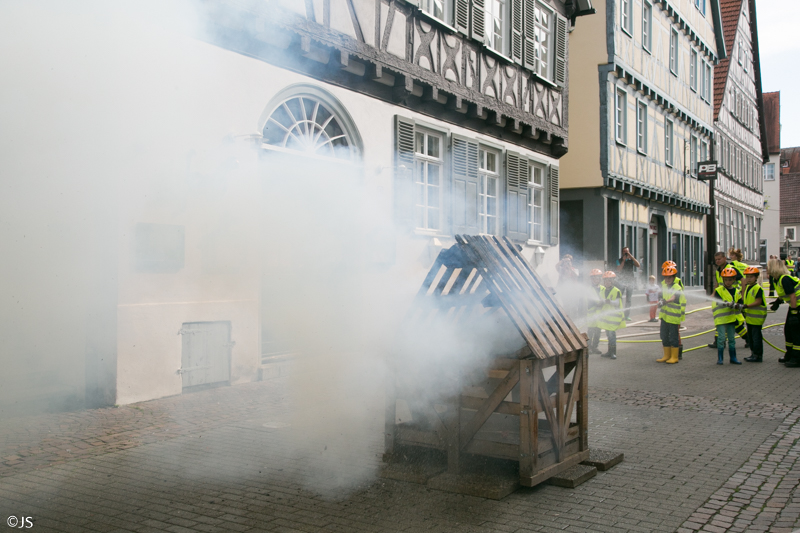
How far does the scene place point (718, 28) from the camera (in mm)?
28703

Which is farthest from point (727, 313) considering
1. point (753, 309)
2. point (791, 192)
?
point (791, 192)

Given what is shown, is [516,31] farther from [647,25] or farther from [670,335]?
[647,25]

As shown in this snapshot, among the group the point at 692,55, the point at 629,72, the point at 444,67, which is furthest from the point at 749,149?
the point at 444,67

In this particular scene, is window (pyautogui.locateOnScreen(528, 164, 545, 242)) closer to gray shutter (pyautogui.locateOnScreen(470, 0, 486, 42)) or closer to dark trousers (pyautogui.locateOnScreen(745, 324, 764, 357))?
gray shutter (pyautogui.locateOnScreen(470, 0, 486, 42))

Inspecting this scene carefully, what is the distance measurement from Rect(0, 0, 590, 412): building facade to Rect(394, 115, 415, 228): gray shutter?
0.03m

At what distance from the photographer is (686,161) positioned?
84.8ft

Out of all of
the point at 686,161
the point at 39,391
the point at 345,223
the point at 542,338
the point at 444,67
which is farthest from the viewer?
the point at 686,161

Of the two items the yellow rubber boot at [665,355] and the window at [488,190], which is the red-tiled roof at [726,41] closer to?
the window at [488,190]

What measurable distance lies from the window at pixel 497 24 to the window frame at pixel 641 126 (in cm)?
968

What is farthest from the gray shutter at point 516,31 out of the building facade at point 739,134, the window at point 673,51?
the building facade at point 739,134

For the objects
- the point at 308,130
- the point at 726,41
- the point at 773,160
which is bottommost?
the point at 308,130

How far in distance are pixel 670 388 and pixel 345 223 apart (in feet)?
13.9

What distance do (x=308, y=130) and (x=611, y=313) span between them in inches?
206

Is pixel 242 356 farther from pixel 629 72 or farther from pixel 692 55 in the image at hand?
pixel 692 55
